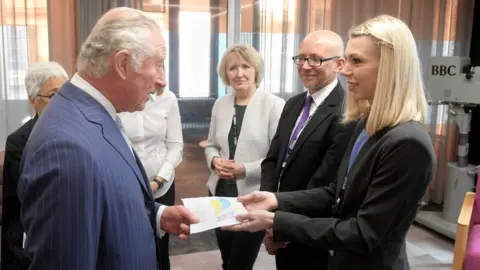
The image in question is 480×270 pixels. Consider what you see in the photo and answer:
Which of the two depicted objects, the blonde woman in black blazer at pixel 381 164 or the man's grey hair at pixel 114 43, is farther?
the blonde woman in black blazer at pixel 381 164

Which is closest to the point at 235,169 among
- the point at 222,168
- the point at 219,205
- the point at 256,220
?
the point at 222,168

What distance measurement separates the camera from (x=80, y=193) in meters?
0.92

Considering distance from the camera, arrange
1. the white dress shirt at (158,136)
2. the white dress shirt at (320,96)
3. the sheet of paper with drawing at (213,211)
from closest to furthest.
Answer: the sheet of paper with drawing at (213,211) < the white dress shirt at (320,96) < the white dress shirt at (158,136)

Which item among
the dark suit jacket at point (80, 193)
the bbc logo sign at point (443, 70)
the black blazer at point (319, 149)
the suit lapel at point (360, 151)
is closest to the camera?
the dark suit jacket at point (80, 193)

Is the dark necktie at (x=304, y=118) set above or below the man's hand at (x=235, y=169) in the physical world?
above

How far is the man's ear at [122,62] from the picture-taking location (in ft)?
3.52

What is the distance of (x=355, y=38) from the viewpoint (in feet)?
4.69

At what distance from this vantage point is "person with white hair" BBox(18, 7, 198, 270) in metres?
0.90

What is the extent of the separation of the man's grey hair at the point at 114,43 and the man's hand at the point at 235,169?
1370mm

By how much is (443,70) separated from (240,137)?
2.56m

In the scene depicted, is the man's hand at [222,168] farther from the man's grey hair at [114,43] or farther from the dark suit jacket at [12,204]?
the man's grey hair at [114,43]

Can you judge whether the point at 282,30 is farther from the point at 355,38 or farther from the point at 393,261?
the point at 393,261

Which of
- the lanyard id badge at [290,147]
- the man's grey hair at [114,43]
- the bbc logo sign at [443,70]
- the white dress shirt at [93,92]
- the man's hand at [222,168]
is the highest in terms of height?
the man's grey hair at [114,43]

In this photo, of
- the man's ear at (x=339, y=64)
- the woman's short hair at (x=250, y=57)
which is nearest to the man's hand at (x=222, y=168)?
the woman's short hair at (x=250, y=57)
